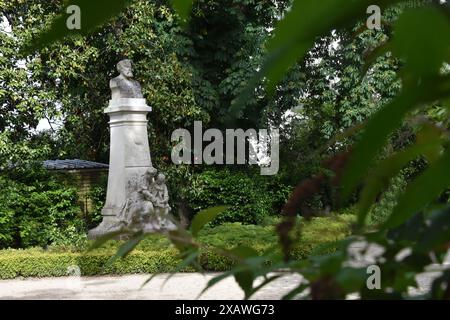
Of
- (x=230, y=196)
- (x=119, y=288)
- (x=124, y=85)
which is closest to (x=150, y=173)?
(x=124, y=85)

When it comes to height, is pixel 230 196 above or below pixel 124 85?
below

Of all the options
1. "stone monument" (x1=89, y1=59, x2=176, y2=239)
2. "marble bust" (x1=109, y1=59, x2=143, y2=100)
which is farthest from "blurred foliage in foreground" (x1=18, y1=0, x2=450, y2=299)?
"marble bust" (x1=109, y1=59, x2=143, y2=100)

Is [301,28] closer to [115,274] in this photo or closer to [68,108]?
[115,274]

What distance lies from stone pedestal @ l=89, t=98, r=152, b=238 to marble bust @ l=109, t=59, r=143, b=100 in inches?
4.4

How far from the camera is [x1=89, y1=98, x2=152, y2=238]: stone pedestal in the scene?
11180 millimetres

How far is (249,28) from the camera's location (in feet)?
49.8

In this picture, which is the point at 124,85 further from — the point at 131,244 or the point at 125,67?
the point at 131,244

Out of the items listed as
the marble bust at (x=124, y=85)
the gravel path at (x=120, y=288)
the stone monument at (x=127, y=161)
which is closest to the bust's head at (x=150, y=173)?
the stone monument at (x=127, y=161)

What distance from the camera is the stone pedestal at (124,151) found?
11180 mm

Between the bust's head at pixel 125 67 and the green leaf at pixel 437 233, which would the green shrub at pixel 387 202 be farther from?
the bust's head at pixel 125 67

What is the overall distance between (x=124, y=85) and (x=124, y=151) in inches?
46.3

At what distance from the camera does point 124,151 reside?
1118cm

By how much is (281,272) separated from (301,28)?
214 mm

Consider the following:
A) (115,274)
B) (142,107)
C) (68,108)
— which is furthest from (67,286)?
(68,108)
